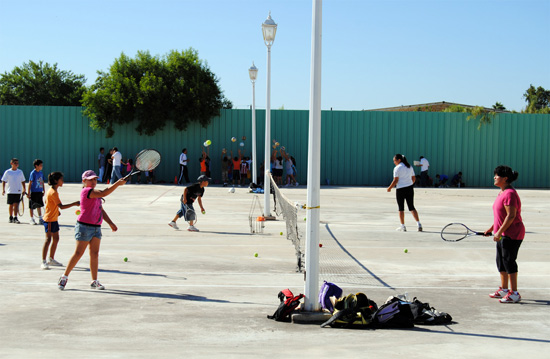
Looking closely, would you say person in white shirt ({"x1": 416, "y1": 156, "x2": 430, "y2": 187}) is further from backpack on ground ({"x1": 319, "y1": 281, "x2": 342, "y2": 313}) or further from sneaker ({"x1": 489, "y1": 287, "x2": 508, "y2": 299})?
backpack on ground ({"x1": 319, "y1": 281, "x2": 342, "y2": 313})

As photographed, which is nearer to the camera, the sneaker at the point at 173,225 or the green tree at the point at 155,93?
the sneaker at the point at 173,225

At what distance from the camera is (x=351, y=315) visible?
7.35m

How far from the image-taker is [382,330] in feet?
23.8

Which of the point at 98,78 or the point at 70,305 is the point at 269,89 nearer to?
the point at 70,305

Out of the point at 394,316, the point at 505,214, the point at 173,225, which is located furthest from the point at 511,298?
the point at 173,225

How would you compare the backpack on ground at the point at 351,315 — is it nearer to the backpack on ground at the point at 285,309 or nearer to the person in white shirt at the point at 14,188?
the backpack on ground at the point at 285,309

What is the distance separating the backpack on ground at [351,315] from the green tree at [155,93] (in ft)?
91.3

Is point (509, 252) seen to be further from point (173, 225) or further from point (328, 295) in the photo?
point (173, 225)

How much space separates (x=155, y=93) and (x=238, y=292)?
86.6 ft

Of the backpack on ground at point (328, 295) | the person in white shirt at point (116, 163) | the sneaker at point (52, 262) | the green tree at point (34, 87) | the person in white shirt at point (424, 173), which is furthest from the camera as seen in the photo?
the green tree at point (34, 87)

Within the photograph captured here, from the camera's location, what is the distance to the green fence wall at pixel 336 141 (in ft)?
117

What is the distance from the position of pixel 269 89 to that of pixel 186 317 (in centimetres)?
1250

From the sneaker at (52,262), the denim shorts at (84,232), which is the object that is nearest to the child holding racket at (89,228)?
the denim shorts at (84,232)

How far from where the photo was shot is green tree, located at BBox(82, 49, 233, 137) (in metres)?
34.3
